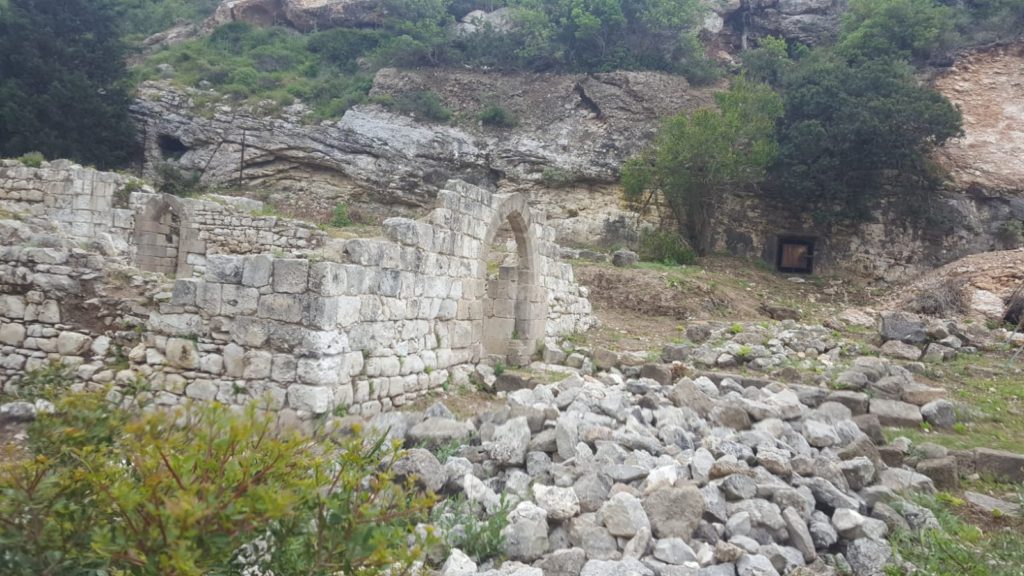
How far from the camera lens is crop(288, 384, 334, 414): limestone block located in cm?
643

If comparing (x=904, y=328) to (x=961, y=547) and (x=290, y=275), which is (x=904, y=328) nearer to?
(x=961, y=547)

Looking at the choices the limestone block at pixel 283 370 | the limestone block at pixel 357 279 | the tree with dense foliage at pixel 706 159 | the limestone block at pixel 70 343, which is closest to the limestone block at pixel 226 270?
the limestone block at pixel 283 370

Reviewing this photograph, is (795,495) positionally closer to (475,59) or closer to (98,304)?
(98,304)

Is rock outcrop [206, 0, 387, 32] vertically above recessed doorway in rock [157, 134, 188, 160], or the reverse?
rock outcrop [206, 0, 387, 32]

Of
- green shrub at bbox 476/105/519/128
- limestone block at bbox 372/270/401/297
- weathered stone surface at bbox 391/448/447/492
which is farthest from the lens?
green shrub at bbox 476/105/519/128

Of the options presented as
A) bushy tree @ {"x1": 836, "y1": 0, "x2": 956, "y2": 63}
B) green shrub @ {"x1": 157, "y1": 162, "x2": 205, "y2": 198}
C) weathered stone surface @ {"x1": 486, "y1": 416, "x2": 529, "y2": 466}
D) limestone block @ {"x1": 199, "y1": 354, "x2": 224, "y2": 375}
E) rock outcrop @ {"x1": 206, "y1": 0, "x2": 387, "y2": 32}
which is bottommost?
weathered stone surface @ {"x1": 486, "y1": 416, "x2": 529, "y2": 466}

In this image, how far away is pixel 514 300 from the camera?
1073 centimetres

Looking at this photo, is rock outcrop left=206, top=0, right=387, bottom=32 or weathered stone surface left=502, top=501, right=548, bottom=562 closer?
weathered stone surface left=502, top=501, right=548, bottom=562

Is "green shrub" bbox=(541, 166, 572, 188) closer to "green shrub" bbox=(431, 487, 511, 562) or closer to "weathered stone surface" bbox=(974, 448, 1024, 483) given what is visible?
"weathered stone surface" bbox=(974, 448, 1024, 483)


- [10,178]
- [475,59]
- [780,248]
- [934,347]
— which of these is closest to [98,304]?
[10,178]

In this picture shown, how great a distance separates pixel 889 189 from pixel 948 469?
20622 mm

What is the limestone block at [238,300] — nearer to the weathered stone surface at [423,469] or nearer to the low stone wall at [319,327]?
the low stone wall at [319,327]

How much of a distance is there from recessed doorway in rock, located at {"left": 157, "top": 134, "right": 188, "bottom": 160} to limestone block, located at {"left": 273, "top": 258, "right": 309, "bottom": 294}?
22165 mm

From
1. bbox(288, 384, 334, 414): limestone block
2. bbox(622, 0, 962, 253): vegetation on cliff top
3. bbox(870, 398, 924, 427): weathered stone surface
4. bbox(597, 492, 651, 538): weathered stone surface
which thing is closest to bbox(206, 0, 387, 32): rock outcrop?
bbox(622, 0, 962, 253): vegetation on cliff top
